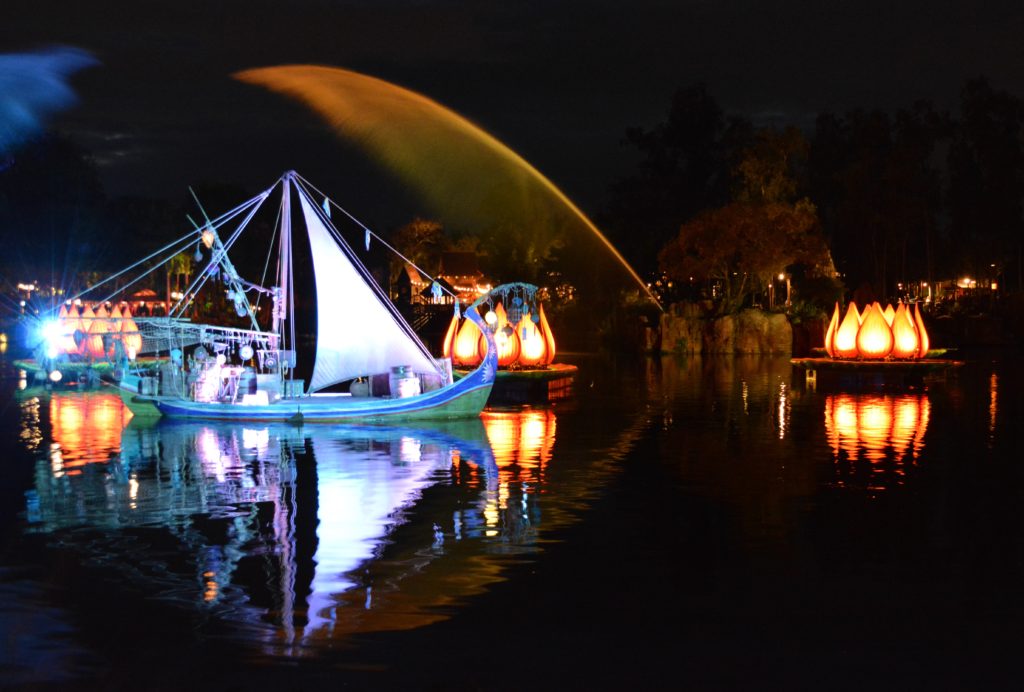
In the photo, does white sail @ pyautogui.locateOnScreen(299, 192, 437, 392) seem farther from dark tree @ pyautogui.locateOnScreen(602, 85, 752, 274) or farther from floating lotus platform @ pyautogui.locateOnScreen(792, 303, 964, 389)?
dark tree @ pyautogui.locateOnScreen(602, 85, 752, 274)

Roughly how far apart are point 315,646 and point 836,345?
39.9m

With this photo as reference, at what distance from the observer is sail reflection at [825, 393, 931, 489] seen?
68.0 feet

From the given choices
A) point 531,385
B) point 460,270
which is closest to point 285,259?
point 531,385

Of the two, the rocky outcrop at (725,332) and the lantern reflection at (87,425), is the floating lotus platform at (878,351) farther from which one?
the lantern reflection at (87,425)

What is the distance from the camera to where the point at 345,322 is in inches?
1158

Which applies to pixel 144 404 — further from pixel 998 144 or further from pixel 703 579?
pixel 998 144

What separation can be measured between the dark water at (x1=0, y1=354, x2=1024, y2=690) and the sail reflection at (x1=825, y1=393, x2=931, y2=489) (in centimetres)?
A: 14

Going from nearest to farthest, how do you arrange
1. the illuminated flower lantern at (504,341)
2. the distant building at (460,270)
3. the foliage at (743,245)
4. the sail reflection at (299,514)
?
the sail reflection at (299,514) < the illuminated flower lantern at (504,341) < the foliage at (743,245) < the distant building at (460,270)

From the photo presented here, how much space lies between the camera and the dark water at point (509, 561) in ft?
32.0

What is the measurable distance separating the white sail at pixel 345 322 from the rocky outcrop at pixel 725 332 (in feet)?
119

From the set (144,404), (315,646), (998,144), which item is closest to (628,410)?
(144,404)

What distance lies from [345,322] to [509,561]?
1700cm

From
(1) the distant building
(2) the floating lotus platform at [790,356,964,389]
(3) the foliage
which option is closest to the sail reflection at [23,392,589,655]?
(2) the floating lotus platform at [790,356,964,389]

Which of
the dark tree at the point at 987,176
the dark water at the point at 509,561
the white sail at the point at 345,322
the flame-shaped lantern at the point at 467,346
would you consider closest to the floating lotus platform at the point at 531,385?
the flame-shaped lantern at the point at 467,346
